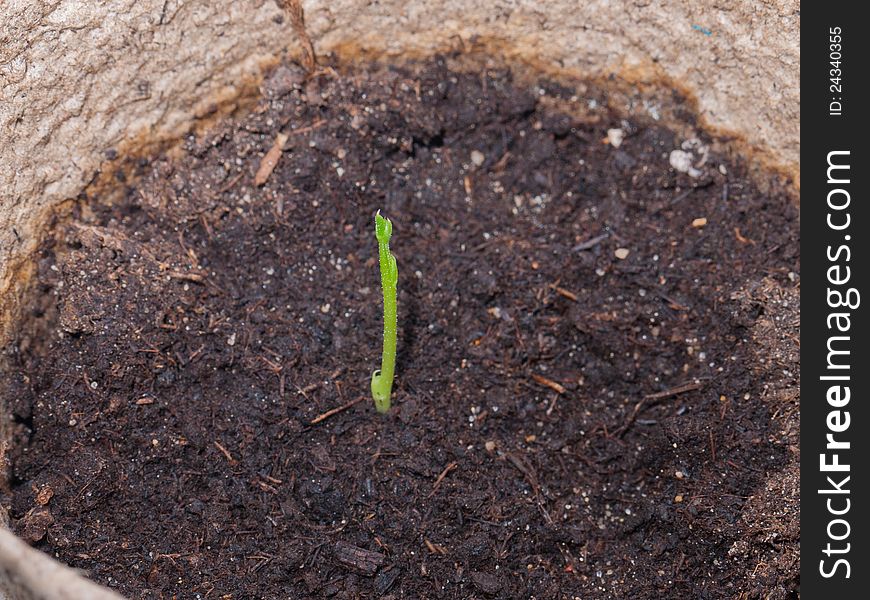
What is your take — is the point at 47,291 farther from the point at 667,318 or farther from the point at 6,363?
the point at 667,318

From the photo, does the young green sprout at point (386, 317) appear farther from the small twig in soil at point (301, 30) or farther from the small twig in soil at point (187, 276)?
the small twig in soil at point (301, 30)

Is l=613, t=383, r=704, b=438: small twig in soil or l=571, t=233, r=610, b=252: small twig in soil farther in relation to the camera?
l=571, t=233, r=610, b=252: small twig in soil

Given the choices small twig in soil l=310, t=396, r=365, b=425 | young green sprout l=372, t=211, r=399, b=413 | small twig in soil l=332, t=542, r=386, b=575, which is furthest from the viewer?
small twig in soil l=310, t=396, r=365, b=425

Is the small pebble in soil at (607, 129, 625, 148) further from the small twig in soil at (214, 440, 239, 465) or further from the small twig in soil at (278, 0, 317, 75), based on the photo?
the small twig in soil at (214, 440, 239, 465)

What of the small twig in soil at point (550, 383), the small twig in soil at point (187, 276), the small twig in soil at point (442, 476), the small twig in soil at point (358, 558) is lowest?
the small twig in soil at point (358, 558)

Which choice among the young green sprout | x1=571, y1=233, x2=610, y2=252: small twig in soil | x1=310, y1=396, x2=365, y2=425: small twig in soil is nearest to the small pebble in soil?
x1=571, y1=233, x2=610, y2=252: small twig in soil

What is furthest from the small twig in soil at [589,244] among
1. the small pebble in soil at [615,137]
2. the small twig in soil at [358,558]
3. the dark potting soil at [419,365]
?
the small twig in soil at [358,558]

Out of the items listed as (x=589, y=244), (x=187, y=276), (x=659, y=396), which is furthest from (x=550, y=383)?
(x=187, y=276)
